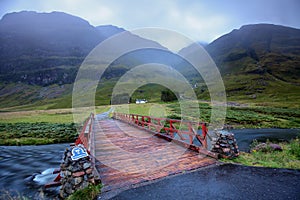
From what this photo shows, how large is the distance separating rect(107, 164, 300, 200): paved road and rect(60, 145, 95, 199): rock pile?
3.93 ft

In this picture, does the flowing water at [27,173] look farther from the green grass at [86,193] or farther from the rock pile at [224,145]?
the rock pile at [224,145]

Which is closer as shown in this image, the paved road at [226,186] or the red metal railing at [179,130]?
the paved road at [226,186]

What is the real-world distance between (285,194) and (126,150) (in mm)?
7307

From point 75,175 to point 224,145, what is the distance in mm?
6539

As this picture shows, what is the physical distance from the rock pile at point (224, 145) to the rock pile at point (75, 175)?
582 cm

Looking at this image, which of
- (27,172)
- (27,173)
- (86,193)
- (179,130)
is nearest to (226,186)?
(86,193)

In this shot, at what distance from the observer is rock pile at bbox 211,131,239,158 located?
8273 millimetres

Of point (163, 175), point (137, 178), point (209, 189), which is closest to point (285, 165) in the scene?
point (209, 189)

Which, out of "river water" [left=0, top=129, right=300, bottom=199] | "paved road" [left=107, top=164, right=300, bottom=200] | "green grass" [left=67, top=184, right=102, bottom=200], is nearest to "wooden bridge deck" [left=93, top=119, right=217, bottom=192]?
"green grass" [left=67, top=184, right=102, bottom=200]

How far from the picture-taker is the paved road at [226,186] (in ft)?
17.2

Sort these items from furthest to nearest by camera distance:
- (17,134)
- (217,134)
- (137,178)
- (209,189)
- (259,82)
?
(259,82) → (17,134) → (217,134) → (137,178) → (209,189)

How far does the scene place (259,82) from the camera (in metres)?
129

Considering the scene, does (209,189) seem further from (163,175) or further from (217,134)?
(217,134)

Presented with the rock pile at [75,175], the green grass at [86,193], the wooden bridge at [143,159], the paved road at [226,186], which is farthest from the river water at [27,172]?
the paved road at [226,186]
